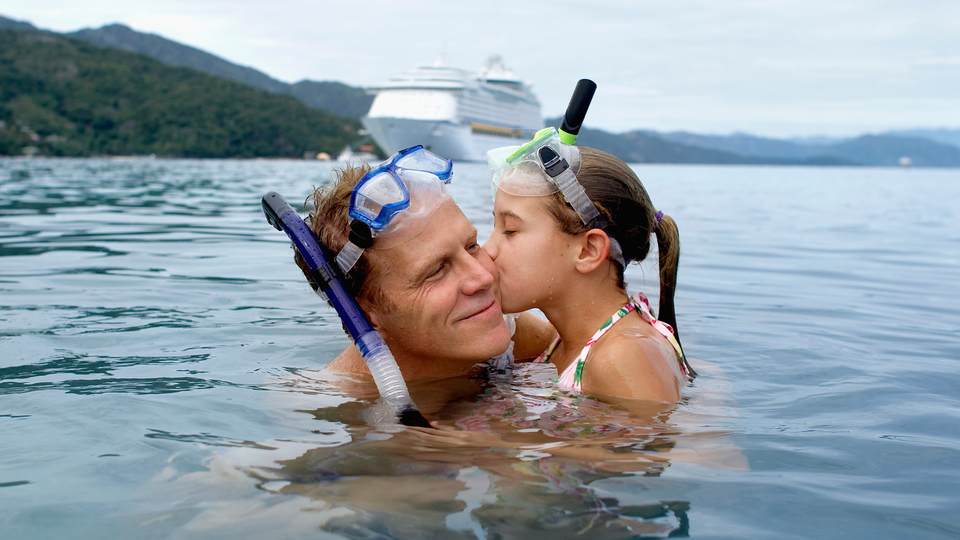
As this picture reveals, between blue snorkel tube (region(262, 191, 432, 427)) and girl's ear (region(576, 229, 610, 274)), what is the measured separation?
3.30ft

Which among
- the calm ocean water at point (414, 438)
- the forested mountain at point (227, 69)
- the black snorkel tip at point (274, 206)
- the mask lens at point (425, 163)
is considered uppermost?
the forested mountain at point (227, 69)

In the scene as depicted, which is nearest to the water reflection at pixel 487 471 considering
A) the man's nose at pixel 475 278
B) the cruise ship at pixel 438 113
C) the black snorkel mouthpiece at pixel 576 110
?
the man's nose at pixel 475 278

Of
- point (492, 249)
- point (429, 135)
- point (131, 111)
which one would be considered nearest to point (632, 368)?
point (492, 249)

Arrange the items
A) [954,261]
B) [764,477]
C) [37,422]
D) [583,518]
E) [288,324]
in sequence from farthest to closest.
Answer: [954,261]
[288,324]
[37,422]
[764,477]
[583,518]

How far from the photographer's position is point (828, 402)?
342cm

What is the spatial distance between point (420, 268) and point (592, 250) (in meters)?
0.86

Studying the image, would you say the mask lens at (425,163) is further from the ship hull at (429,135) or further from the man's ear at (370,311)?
the ship hull at (429,135)

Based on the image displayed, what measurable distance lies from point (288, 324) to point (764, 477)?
11.3 ft

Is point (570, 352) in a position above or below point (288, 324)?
above

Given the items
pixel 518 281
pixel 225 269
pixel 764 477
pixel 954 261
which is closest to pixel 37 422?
pixel 518 281

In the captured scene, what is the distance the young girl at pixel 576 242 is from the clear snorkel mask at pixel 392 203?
0.44 meters

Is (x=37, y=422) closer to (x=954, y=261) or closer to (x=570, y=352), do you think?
(x=570, y=352)

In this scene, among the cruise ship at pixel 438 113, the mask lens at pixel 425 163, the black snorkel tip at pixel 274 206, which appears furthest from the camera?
the cruise ship at pixel 438 113

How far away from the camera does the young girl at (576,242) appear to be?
3152mm
